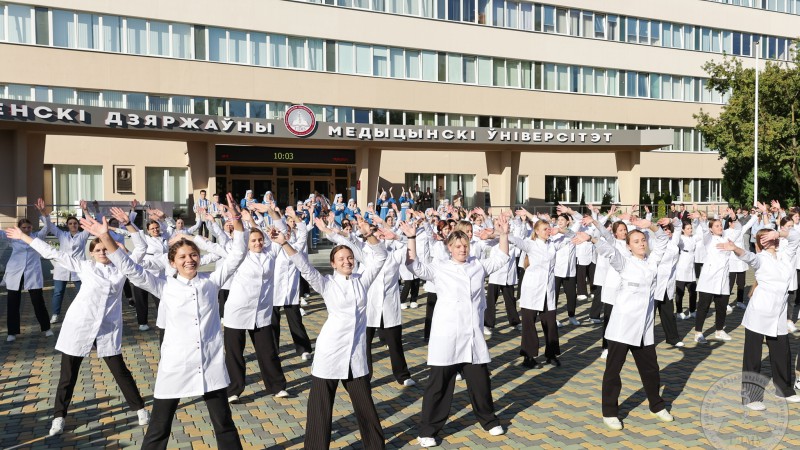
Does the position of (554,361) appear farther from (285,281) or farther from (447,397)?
(285,281)

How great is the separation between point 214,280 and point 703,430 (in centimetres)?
497

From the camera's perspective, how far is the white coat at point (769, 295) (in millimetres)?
7195

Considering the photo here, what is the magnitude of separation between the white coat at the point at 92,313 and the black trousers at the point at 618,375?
504 cm

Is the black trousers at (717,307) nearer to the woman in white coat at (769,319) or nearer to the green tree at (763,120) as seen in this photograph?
the woman in white coat at (769,319)

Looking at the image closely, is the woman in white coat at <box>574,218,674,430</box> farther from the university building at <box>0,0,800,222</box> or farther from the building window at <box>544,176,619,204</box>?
the building window at <box>544,176,619,204</box>

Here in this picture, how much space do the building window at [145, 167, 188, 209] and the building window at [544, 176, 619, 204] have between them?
22.2 meters

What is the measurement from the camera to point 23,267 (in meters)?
11.0

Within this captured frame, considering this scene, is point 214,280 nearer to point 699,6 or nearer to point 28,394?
point 28,394

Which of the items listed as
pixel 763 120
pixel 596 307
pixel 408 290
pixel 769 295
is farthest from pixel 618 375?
pixel 763 120

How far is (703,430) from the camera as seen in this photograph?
6.53 m

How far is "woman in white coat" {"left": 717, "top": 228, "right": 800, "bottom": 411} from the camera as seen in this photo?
7211 mm

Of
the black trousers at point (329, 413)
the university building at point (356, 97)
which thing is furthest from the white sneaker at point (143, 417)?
the university building at point (356, 97)

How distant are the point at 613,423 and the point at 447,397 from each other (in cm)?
173

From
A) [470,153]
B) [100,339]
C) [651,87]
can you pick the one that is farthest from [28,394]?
[651,87]
